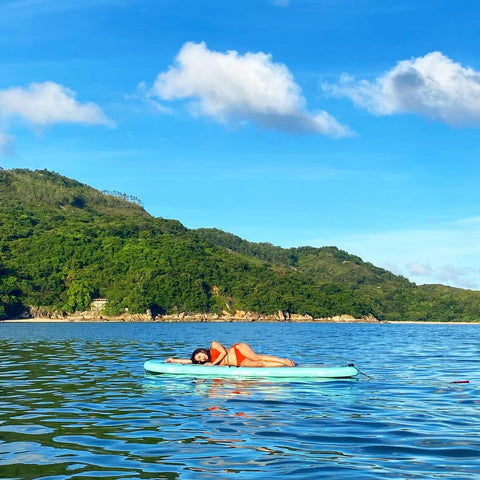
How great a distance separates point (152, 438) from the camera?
1336 centimetres

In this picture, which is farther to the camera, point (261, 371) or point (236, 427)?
point (261, 371)

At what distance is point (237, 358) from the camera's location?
24.1 m

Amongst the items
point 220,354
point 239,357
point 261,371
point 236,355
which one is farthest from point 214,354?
point 261,371

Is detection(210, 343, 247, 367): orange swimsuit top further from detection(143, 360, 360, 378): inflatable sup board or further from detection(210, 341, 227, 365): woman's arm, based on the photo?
detection(143, 360, 360, 378): inflatable sup board

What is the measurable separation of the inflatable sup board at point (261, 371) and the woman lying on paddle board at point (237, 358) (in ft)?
1.96

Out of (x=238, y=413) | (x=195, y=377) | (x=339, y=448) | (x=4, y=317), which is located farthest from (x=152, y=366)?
(x=4, y=317)

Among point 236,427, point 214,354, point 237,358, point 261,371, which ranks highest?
point 214,354

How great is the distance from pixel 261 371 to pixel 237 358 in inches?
55.1

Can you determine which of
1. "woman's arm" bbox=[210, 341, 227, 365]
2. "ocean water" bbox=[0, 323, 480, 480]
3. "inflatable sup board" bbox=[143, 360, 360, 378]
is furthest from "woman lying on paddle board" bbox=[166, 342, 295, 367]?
"ocean water" bbox=[0, 323, 480, 480]

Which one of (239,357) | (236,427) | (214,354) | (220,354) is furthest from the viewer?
(214,354)

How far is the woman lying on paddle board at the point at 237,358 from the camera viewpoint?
23.9 metres

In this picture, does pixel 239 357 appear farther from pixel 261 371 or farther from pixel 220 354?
pixel 261 371

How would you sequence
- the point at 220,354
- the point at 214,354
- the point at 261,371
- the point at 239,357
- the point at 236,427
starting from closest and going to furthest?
the point at 236,427
the point at 261,371
the point at 239,357
the point at 220,354
the point at 214,354

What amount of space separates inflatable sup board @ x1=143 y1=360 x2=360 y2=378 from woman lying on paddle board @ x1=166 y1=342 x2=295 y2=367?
60 centimetres
